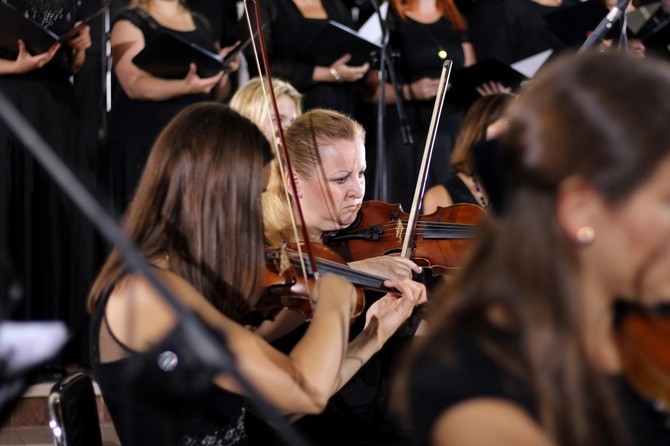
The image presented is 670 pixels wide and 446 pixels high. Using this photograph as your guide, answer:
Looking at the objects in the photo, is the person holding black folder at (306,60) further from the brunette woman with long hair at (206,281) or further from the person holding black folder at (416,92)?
the brunette woman with long hair at (206,281)

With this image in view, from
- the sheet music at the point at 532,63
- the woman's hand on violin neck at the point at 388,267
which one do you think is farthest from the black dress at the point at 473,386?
the sheet music at the point at 532,63

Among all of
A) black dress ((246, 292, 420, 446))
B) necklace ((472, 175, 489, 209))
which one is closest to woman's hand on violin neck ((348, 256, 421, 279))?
black dress ((246, 292, 420, 446))

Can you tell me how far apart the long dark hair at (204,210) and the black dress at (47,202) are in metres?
1.53

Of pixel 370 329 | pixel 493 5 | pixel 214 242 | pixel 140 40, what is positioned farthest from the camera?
pixel 493 5

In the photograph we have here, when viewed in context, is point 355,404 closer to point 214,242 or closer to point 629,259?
point 214,242

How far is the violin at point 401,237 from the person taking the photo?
262 cm

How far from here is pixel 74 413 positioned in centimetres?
182

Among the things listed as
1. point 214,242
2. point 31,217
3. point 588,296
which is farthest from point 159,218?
point 31,217

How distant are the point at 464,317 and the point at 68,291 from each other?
252cm

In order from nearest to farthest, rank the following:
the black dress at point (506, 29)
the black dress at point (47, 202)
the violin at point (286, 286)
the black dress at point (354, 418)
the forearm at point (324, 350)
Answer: the forearm at point (324, 350), the violin at point (286, 286), the black dress at point (354, 418), the black dress at point (47, 202), the black dress at point (506, 29)

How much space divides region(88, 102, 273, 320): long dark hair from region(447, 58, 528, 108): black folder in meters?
2.19

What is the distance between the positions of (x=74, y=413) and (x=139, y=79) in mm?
1919

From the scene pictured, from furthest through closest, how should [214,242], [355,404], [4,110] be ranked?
[355,404] < [214,242] < [4,110]

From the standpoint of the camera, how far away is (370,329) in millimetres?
2072
